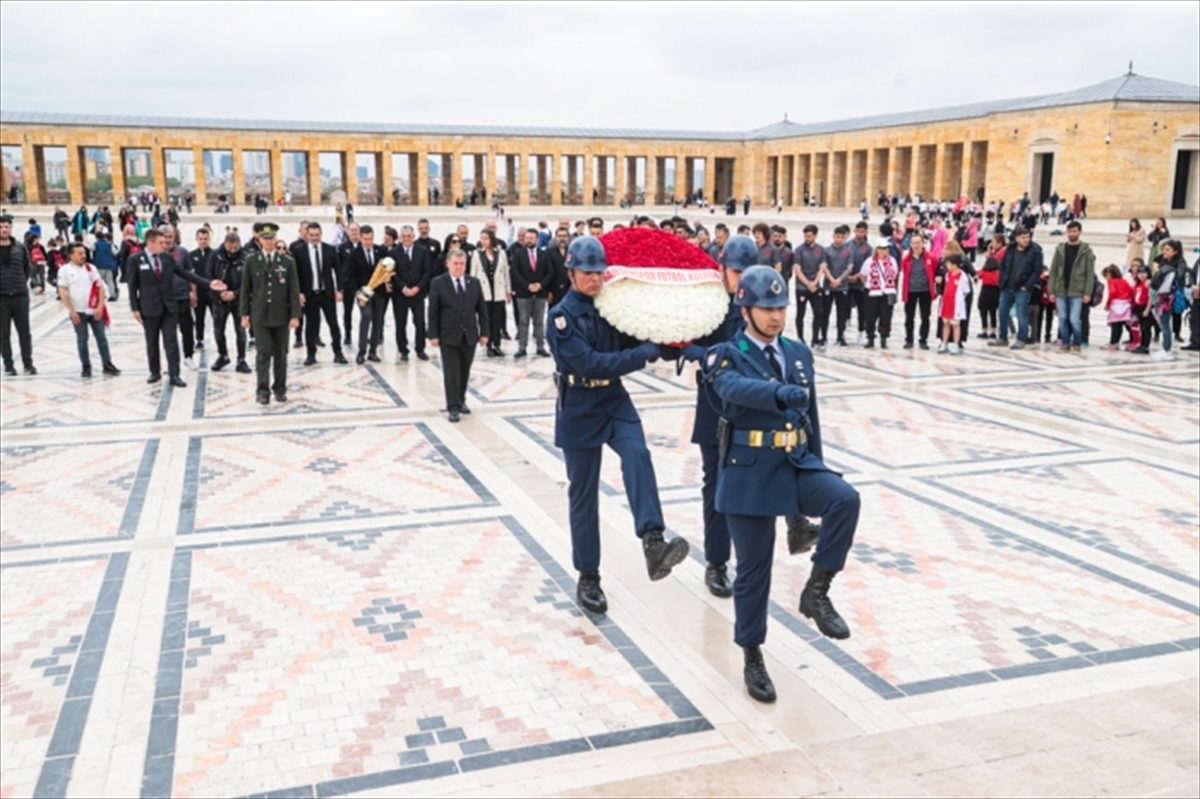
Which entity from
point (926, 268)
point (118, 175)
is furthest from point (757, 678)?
point (118, 175)

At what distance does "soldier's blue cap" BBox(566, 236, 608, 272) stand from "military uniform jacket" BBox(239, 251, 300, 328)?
5778mm

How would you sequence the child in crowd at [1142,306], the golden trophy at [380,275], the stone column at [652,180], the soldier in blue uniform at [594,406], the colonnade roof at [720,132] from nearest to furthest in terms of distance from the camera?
the soldier in blue uniform at [594,406] → the golden trophy at [380,275] → the child in crowd at [1142,306] → the colonnade roof at [720,132] → the stone column at [652,180]

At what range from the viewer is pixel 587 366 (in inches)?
170

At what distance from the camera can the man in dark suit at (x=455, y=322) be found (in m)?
8.85

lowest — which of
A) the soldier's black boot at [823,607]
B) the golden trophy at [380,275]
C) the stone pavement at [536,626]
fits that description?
the stone pavement at [536,626]

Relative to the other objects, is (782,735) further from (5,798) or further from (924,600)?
(5,798)

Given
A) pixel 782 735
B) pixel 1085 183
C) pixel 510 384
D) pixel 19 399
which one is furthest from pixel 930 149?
pixel 782 735

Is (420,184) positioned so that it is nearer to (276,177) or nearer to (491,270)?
(276,177)

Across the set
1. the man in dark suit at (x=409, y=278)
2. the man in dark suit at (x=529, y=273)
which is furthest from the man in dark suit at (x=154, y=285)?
the man in dark suit at (x=529, y=273)

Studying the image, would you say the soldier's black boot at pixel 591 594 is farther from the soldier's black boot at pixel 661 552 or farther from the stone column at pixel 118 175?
the stone column at pixel 118 175

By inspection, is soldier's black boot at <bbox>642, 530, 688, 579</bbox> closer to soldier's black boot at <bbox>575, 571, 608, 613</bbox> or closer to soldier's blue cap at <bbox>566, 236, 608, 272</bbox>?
soldier's black boot at <bbox>575, 571, 608, 613</bbox>

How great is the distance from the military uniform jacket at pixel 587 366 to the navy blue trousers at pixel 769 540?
2.79 feet

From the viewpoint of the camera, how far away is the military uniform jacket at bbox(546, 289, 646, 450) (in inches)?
169

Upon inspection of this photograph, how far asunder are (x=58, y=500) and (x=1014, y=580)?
585cm
